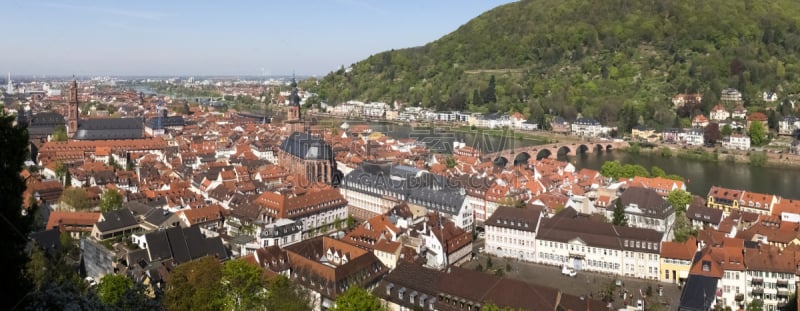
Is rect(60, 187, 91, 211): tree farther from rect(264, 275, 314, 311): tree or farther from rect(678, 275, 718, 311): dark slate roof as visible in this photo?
rect(678, 275, 718, 311): dark slate roof

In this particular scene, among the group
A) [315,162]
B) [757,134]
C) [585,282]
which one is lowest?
[585,282]

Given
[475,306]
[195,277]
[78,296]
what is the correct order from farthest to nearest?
[475,306], [195,277], [78,296]

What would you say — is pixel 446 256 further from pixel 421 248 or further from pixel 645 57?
pixel 645 57

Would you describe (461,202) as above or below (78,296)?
below

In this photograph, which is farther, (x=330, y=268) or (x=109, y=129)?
(x=109, y=129)

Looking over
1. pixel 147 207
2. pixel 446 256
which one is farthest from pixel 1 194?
pixel 147 207

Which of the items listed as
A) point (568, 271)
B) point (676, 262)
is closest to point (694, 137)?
point (676, 262)

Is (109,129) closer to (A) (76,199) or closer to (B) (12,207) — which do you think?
(A) (76,199)
